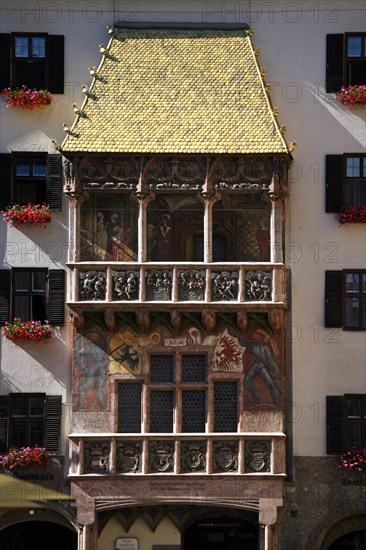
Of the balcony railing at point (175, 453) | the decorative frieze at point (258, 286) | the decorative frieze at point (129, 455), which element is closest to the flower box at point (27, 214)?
the decorative frieze at point (258, 286)

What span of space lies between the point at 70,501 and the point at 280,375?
5479 millimetres

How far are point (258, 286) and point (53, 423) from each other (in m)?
5.60

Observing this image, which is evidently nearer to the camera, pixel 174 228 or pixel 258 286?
pixel 258 286

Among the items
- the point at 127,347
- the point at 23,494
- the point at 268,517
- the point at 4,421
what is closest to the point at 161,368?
the point at 127,347

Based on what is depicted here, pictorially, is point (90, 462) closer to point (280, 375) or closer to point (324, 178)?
point (280, 375)

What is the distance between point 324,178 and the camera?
30.9m

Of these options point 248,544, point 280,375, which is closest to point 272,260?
point 280,375

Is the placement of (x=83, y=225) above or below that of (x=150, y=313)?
above

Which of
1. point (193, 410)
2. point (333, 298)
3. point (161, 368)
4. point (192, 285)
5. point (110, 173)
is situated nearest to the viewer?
point (192, 285)

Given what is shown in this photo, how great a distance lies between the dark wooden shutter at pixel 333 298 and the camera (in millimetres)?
30469

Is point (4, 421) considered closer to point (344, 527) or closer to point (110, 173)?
point (110, 173)

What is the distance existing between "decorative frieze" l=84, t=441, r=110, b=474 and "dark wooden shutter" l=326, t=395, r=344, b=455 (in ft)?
16.4

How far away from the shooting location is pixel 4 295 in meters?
30.6

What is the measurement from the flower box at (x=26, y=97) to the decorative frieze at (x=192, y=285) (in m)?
5.34
